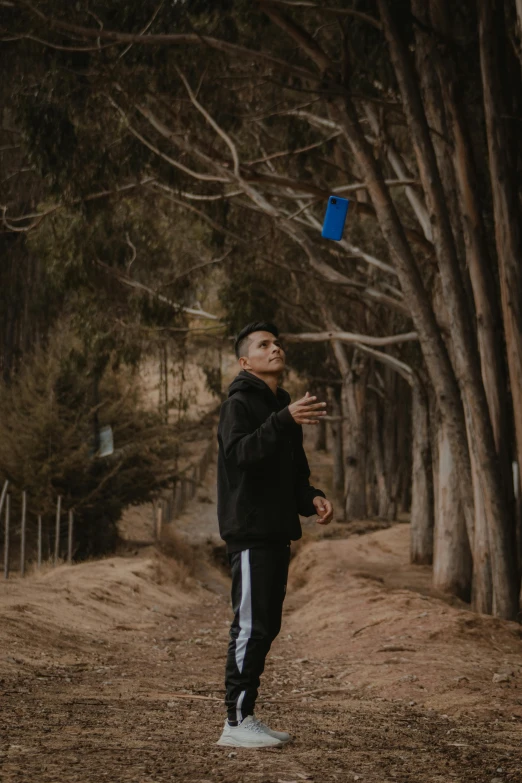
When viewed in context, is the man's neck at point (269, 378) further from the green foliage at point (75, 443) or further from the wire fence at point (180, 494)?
the wire fence at point (180, 494)

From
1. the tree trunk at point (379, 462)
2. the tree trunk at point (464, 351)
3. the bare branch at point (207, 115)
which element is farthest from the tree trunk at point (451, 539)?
the tree trunk at point (379, 462)

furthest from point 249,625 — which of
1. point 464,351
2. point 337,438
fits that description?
point 337,438

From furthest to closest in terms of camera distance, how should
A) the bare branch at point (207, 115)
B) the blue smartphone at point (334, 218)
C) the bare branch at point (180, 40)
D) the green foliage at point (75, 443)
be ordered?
the green foliage at point (75, 443) < the bare branch at point (207, 115) < the bare branch at point (180, 40) < the blue smartphone at point (334, 218)

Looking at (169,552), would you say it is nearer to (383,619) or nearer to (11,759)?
(383,619)

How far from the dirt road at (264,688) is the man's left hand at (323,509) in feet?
3.19

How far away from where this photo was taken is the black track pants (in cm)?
462

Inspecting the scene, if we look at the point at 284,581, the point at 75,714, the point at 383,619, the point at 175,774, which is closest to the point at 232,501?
the point at 284,581

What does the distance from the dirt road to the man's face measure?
1.63 m

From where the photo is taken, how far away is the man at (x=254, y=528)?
15.1 feet

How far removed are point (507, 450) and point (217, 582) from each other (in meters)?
10.2

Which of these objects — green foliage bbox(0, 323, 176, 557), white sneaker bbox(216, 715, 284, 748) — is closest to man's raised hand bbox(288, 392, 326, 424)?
white sneaker bbox(216, 715, 284, 748)

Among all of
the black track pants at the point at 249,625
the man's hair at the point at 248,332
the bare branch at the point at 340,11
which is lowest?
the black track pants at the point at 249,625

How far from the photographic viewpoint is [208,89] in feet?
50.2

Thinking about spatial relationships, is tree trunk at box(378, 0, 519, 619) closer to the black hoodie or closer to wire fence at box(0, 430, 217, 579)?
the black hoodie
